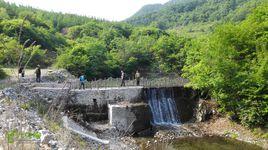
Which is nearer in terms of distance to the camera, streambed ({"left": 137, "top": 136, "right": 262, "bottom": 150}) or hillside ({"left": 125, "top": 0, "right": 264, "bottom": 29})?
streambed ({"left": 137, "top": 136, "right": 262, "bottom": 150})

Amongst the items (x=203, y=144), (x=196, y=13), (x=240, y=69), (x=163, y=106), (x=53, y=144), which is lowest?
(x=203, y=144)

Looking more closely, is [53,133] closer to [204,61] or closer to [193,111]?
[204,61]

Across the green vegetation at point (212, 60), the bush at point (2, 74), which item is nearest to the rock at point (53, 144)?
the green vegetation at point (212, 60)

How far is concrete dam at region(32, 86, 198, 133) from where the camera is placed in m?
24.5

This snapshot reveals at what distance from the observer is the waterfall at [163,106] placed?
91.5 ft

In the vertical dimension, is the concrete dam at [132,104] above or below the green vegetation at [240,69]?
below

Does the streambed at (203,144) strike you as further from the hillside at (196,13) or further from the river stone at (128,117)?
the hillside at (196,13)

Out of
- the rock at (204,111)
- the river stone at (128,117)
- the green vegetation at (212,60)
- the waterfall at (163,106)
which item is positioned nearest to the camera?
the green vegetation at (212,60)

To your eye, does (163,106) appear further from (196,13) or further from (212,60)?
(196,13)

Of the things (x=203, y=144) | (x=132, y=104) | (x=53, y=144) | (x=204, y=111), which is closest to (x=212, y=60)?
(x=204, y=111)

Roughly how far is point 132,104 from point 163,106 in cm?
426

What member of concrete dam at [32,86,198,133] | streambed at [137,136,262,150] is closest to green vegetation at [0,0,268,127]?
concrete dam at [32,86,198,133]

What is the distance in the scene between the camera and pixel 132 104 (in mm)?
25266

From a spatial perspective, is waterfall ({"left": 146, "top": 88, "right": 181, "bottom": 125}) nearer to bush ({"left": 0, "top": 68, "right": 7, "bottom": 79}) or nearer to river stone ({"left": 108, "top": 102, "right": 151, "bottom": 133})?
river stone ({"left": 108, "top": 102, "right": 151, "bottom": 133})
